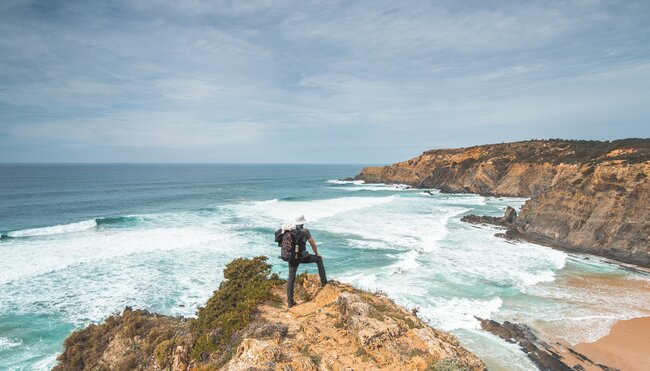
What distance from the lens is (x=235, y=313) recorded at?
7.13 m

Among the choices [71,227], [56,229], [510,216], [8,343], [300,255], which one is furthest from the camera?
[510,216]

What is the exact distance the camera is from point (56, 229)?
102 ft

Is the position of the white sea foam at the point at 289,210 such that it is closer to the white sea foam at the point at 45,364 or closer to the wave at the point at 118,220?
the wave at the point at 118,220

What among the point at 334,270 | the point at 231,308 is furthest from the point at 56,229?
the point at 231,308

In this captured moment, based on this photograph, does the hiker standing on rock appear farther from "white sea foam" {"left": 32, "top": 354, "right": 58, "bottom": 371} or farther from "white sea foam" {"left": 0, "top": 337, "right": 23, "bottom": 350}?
"white sea foam" {"left": 0, "top": 337, "right": 23, "bottom": 350}

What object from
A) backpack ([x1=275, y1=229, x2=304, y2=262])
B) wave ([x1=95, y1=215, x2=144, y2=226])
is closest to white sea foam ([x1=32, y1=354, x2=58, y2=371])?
backpack ([x1=275, y1=229, x2=304, y2=262])

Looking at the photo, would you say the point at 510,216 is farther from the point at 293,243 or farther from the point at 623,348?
the point at 293,243

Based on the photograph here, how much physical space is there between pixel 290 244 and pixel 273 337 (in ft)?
5.77

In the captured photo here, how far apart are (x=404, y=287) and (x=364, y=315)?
39.6 feet

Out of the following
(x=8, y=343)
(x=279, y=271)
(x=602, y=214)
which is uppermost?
(x=602, y=214)

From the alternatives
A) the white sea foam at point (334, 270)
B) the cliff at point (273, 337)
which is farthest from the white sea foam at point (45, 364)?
the cliff at point (273, 337)

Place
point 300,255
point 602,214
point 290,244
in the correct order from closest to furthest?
point 290,244, point 300,255, point 602,214

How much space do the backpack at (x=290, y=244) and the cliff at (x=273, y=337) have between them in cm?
114

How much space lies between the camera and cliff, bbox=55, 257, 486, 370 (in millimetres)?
5492
